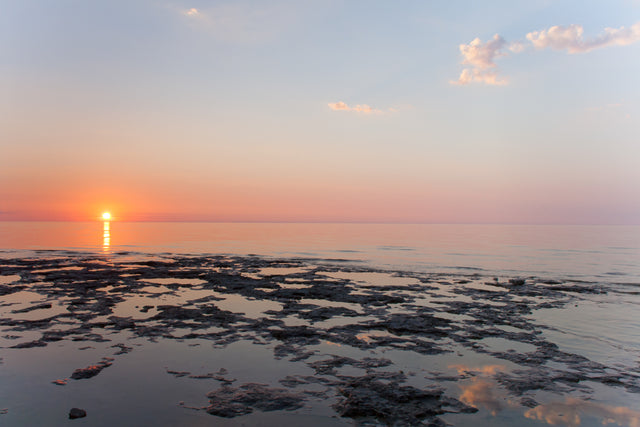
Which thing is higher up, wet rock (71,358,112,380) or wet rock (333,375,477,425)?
wet rock (71,358,112,380)

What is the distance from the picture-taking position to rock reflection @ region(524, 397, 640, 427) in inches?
314

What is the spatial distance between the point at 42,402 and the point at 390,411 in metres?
7.31

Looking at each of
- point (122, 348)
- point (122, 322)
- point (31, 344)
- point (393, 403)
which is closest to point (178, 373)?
point (122, 348)

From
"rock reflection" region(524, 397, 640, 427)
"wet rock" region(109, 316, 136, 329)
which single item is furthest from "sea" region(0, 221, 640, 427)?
"wet rock" region(109, 316, 136, 329)

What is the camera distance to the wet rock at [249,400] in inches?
317

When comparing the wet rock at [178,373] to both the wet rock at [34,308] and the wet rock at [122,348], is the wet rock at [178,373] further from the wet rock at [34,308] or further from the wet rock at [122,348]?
the wet rock at [34,308]

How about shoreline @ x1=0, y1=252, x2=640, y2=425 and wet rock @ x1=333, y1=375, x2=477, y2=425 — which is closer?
wet rock @ x1=333, y1=375, x2=477, y2=425

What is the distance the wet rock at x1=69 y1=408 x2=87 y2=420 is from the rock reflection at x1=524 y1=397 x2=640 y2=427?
29.4ft

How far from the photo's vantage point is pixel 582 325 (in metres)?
16.0

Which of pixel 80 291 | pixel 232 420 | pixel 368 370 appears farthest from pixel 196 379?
pixel 80 291

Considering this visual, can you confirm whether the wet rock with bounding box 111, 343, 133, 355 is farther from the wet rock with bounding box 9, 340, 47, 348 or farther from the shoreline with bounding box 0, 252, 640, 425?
the wet rock with bounding box 9, 340, 47, 348

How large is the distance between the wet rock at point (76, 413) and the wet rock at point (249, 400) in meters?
2.36

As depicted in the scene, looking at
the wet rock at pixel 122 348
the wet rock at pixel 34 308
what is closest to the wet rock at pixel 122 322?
the wet rock at pixel 122 348

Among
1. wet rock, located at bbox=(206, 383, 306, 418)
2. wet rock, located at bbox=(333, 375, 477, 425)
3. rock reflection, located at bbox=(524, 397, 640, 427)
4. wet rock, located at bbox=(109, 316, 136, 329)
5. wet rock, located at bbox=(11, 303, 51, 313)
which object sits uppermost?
wet rock, located at bbox=(11, 303, 51, 313)
